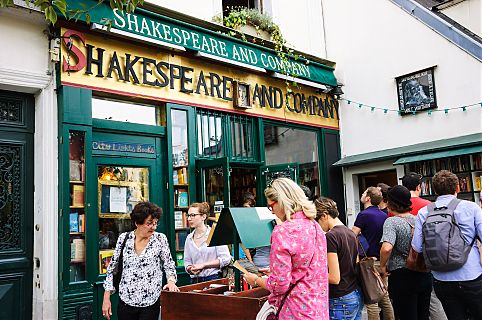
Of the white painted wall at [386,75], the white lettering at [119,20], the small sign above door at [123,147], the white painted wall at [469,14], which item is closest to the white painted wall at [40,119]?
the small sign above door at [123,147]

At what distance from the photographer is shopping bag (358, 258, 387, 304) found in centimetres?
361

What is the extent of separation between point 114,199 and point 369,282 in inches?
159

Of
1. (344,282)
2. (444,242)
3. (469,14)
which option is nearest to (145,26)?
(344,282)

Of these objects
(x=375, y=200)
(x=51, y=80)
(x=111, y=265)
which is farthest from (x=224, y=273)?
(x=51, y=80)

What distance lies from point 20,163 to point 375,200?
4.51 metres

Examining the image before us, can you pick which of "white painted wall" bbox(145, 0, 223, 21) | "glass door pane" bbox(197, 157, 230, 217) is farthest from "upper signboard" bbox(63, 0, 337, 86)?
"glass door pane" bbox(197, 157, 230, 217)

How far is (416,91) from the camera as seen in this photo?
9125 mm

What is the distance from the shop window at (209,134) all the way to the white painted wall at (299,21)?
1.97 m

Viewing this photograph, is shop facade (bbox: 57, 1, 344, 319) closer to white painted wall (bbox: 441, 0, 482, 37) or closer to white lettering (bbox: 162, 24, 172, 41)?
white lettering (bbox: 162, 24, 172, 41)

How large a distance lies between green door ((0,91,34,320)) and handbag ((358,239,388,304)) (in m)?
4.25

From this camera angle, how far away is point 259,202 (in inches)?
332

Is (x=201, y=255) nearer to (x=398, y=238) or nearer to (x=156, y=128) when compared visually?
(x=398, y=238)

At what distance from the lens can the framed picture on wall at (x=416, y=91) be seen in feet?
29.2

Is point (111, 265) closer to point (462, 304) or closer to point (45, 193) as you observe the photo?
point (45, 193)
